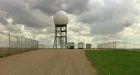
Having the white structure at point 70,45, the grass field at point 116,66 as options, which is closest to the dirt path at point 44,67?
the grass field at point 116,66

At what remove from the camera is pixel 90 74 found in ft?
63.4

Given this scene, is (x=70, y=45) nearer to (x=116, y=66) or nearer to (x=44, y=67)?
(x=116, y=66)

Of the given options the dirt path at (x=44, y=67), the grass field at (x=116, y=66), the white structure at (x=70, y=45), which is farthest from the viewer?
the white structure at (x=70, y=45)

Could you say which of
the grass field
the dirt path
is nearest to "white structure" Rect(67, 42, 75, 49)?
the grass field

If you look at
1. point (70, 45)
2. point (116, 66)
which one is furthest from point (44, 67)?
point (70, 45)

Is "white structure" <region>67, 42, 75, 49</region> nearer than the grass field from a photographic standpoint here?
No

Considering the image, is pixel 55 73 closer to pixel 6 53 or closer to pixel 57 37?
pixel 6 53

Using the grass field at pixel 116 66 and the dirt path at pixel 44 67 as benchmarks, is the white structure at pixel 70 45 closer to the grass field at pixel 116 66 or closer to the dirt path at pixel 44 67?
the grass field at pixel 116 66

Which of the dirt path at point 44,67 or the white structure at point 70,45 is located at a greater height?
the white structure at point 70,45

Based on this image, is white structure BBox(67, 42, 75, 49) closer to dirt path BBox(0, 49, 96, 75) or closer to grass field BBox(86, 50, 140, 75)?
grass field BBox(86, 50, 140, 75)

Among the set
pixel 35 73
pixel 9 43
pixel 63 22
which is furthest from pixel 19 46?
pixel 63 22

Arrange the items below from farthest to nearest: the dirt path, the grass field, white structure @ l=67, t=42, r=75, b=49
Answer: white structure @ l=67, t=42, r=75, b=49 < the grass field < the dirt path

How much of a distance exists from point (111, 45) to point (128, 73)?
60041mm

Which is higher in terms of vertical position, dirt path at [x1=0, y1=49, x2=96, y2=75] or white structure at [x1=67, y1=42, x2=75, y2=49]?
white structure at [x1=67, y1=42, x2=75, y2=49]
